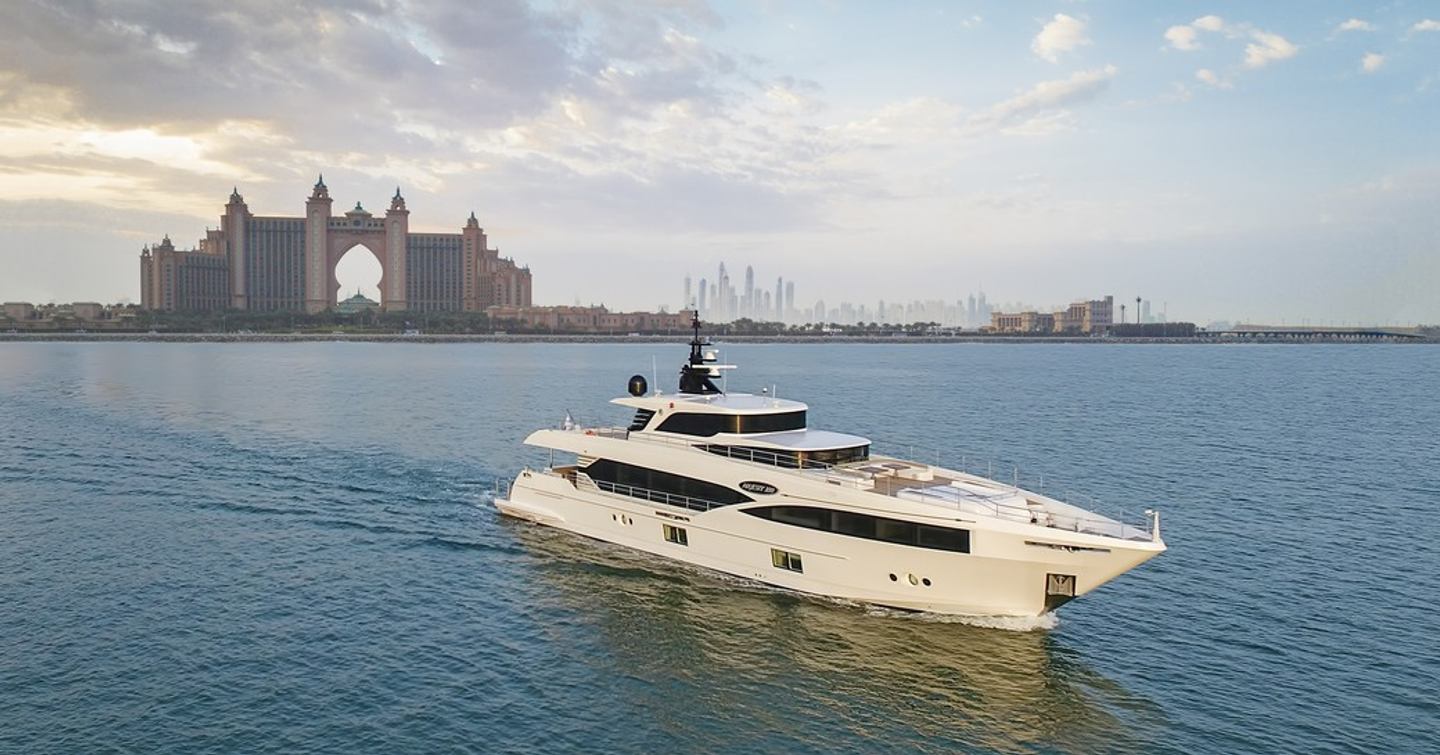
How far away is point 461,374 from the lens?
10581 cm

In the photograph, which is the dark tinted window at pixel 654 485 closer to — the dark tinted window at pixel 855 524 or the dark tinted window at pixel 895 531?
the dark tinted window at pixel 855 524

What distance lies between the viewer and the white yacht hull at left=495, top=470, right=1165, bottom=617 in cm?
2016

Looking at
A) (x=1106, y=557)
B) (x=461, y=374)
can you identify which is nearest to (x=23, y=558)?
(x=1106, y=557)

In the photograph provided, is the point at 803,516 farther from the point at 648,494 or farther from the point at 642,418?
Answer: the point at 642,418

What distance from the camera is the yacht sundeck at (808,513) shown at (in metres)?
20.7

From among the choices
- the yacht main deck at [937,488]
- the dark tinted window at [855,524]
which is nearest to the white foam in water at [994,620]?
the dark tinted window at [855,524]

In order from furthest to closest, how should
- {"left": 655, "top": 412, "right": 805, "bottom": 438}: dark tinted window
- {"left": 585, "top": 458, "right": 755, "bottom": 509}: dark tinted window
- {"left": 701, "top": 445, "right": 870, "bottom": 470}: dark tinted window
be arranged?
{"left": 655, "top": 412, "right": 805, "bottom": 438}: dark tinted window
{"left": 585, "top": 458, "right": 755, "bottom": 509}: dark tinted window
{"left": 701, "top": 445, "right": 870, "bottom": 470}: dark tinted window

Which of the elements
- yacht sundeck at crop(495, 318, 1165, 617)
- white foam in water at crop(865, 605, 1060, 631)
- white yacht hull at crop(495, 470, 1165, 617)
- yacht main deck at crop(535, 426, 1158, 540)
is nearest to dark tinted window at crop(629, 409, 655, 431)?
yacht sundeck at crop(495, 318, 1165, 617)

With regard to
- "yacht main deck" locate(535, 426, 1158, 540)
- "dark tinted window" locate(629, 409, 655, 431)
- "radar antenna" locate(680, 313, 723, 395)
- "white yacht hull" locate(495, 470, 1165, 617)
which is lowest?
"white yacht hull" locate(495, 470, 1165, 617)

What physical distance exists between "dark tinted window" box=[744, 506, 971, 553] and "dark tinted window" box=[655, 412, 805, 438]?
3.27 m

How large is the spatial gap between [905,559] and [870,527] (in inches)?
44.4

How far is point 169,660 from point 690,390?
53.4 feet

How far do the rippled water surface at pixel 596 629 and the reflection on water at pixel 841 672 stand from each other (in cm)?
8

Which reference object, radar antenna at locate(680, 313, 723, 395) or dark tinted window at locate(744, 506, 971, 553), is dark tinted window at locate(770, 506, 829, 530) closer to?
dark tinted window at locate(744, 506, 971, 553)
